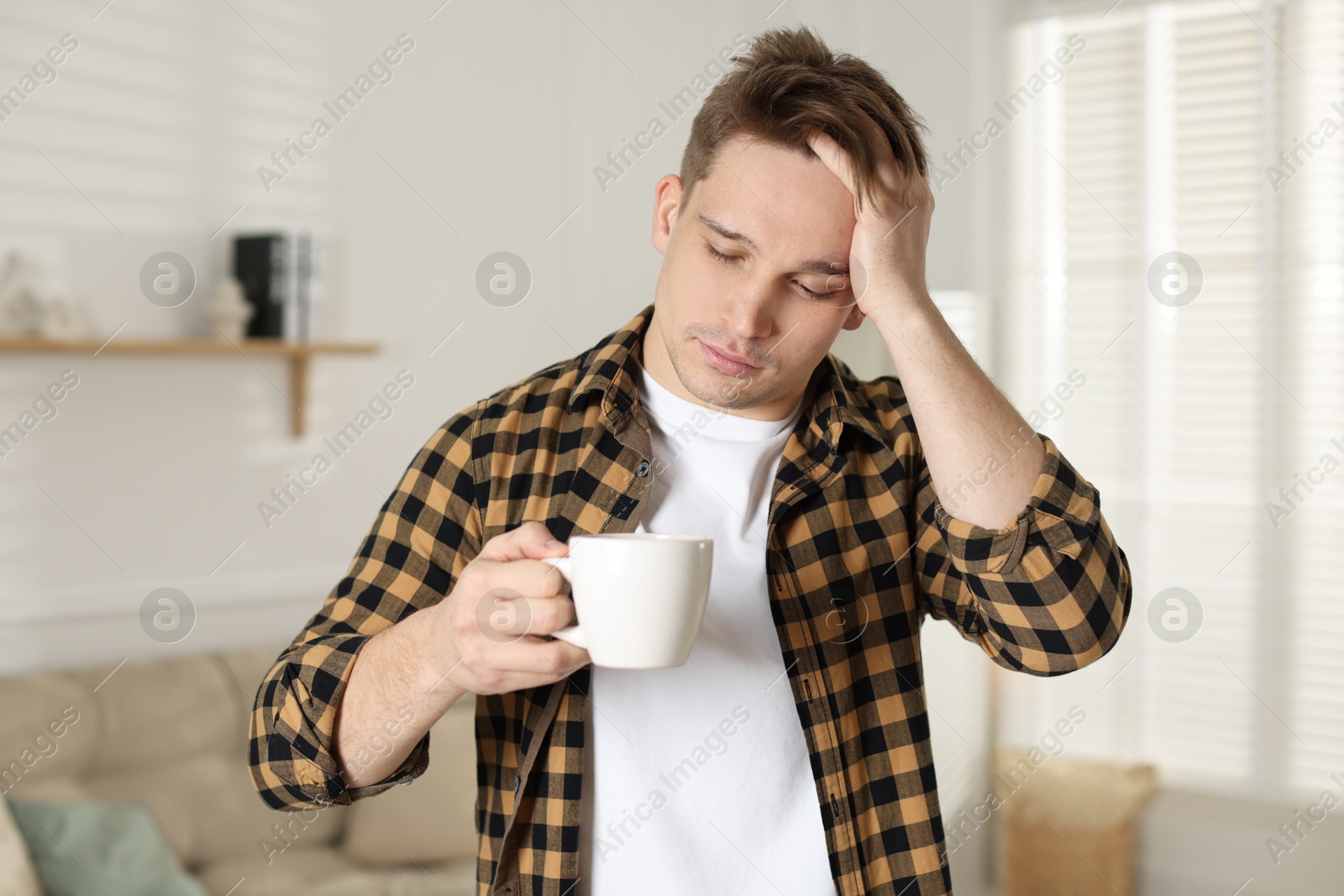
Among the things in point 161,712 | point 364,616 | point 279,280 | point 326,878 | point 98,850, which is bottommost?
point 326,878

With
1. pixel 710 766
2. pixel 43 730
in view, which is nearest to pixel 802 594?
pixel 710 766

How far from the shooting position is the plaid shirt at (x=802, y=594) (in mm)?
889

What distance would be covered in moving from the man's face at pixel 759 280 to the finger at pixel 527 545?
1.08 ft

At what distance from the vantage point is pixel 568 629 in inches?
28.1

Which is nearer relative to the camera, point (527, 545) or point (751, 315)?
point (527, 545)

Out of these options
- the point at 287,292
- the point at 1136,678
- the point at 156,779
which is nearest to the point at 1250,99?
the point at 1136,678

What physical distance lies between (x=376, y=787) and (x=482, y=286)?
7.40 feet

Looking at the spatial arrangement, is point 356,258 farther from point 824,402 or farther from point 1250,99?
point 1250,99

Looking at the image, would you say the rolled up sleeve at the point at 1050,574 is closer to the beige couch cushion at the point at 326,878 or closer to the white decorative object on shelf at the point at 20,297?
the beige couch cushion at the point at 326,878

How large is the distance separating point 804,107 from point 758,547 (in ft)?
1.38

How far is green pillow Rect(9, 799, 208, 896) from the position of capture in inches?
77.2

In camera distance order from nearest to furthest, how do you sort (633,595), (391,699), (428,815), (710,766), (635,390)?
(633,595)
(391,699)
(710,766)
(635,390)
(428,815)

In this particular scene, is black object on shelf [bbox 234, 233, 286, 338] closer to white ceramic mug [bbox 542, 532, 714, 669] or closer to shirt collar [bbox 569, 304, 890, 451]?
shirt collar [bbox 569, 304, 890, 451]

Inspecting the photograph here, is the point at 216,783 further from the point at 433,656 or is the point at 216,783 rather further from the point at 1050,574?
the point at 1050,574
